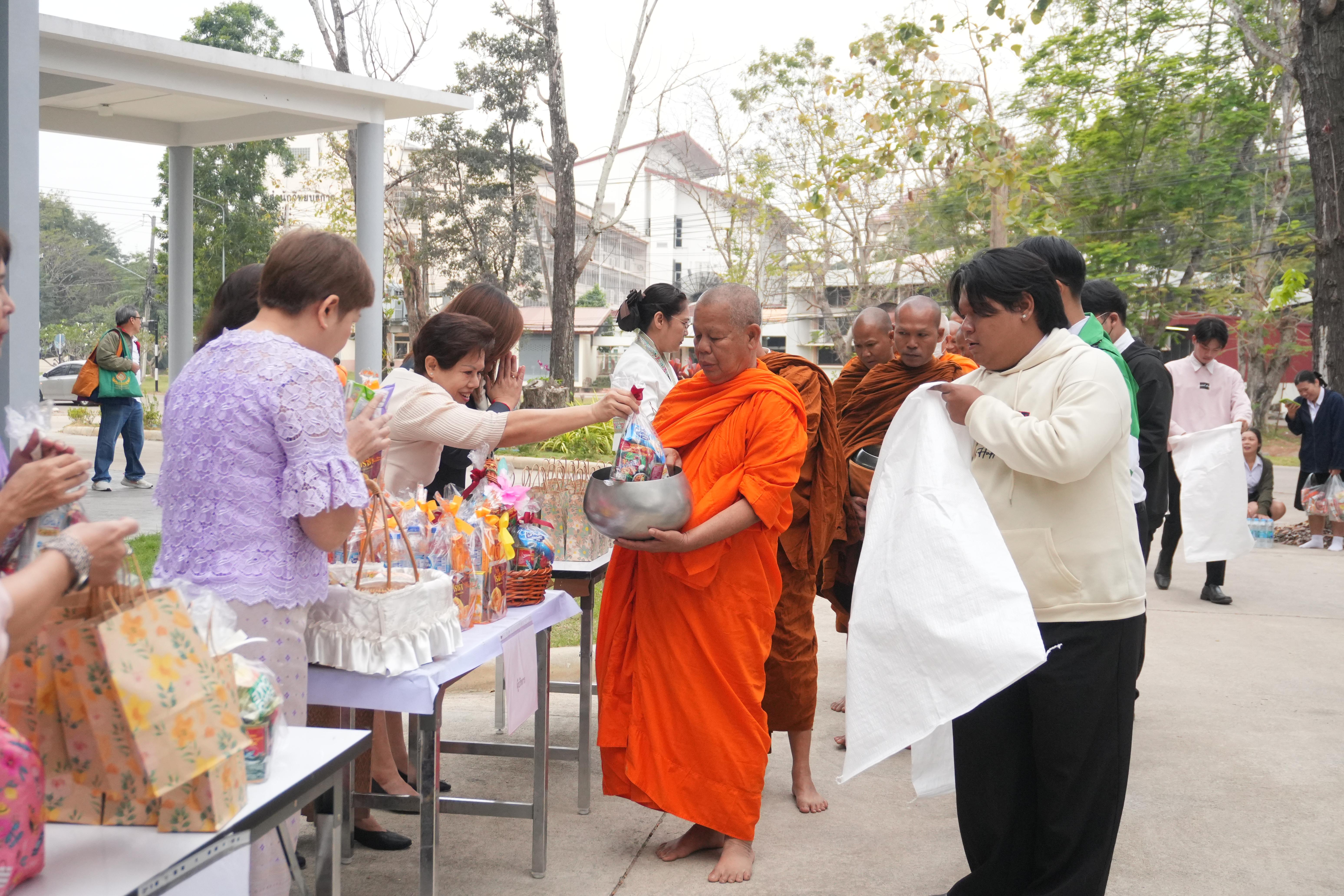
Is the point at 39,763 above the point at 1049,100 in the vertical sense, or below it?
below

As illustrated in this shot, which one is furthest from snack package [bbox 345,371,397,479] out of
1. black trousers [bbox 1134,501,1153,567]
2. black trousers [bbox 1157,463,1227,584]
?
black trousers [bbox 1157,463,1227,584]

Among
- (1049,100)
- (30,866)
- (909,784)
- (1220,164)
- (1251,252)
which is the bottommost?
(909,784)

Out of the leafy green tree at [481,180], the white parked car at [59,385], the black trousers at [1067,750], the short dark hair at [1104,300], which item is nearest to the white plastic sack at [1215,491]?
the short dark hair at [1104,300]

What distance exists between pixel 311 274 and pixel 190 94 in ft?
21.8

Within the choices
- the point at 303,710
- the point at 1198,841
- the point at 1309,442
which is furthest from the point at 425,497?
the point at 1309,442

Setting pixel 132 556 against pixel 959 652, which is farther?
pixel 959 652

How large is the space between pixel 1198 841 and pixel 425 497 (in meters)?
2.81

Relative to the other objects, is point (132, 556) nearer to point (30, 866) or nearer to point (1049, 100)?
point (30, 866)

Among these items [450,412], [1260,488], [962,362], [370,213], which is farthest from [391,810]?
[1260,488]

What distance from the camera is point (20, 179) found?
4.13 meters

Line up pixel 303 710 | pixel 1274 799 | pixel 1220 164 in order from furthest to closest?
pixel 1220 164 < pixel 1274 799 < pixel 303 710

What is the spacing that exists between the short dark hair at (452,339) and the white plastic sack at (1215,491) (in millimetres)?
4834

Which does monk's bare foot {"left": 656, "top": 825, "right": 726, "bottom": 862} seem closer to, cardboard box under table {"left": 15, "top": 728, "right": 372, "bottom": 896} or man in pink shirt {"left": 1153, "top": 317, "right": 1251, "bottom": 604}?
cardboard box under table {"left": 15, "top": 728, "right": 372, "bottom": 896}

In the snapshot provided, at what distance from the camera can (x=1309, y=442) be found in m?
9.38
